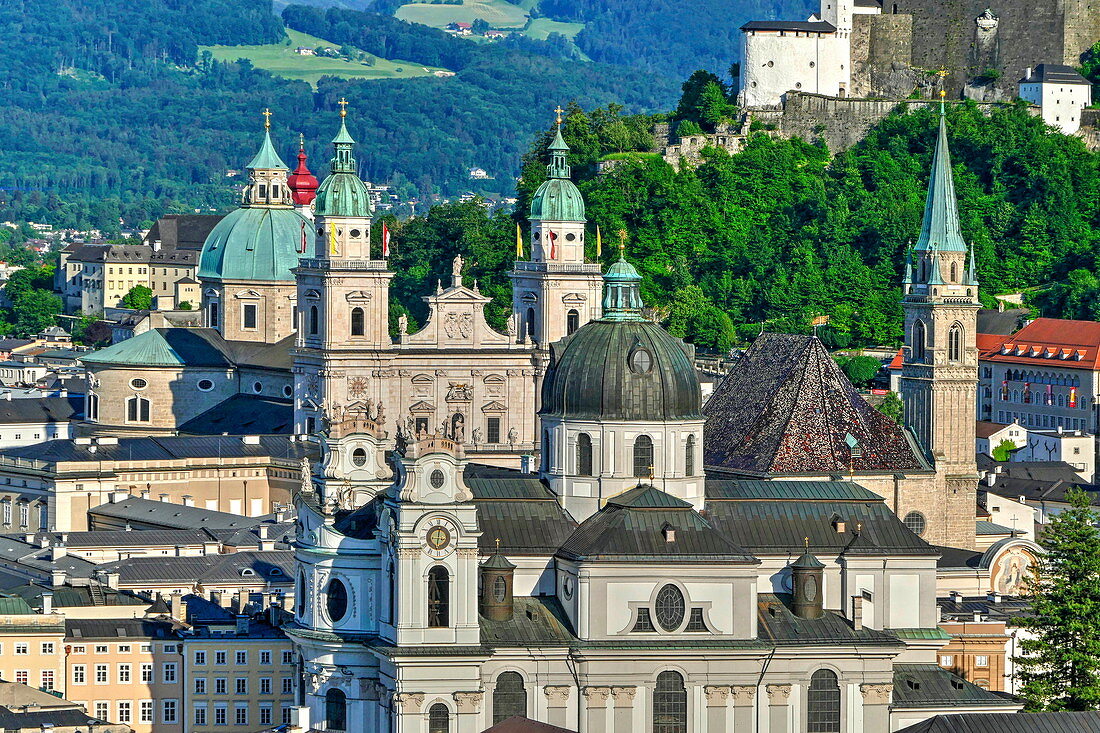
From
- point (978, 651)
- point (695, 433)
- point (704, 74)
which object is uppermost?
point (704, 74)

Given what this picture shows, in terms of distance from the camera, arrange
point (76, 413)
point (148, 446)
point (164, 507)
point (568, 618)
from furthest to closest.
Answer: point (76, 413) < point (148, 446) < point (164, 507) < point (568, 618)

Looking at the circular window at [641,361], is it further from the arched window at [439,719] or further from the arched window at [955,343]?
the arched window at [955,343]

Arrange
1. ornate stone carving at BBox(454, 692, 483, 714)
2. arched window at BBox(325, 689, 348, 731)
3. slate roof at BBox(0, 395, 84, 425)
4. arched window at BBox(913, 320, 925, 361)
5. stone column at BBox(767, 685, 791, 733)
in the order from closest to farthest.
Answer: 1. ornate stone carving at BBox(454, 692, 483, 714)
2. arched window at BBox(325, 689, 348, 731)
3. stone column at BBox(767, 685, 791, 733)
4. arched window at BBox(913, 320, 925, 361)
5. slate roof at BBox(0, 395, 84, 425)

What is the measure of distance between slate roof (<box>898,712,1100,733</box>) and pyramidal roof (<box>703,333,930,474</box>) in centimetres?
2378

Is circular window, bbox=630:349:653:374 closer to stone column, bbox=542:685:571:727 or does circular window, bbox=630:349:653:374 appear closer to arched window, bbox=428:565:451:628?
stone column, bbox=542:685:571:727

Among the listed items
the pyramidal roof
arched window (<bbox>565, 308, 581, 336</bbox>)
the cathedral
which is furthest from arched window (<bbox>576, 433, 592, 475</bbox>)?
arched window (<bbox>565, 308, 581, 336</bbox>)

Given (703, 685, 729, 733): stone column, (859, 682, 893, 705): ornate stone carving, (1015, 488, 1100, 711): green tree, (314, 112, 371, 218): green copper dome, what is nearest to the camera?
(703, 685, 729, 733): stone column

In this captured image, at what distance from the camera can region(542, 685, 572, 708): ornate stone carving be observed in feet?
249

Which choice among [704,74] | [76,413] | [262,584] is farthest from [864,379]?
[262,584]

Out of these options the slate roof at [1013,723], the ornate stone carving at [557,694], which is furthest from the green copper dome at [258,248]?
the slate roof at [1013,723]

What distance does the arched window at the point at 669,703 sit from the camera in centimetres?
7631

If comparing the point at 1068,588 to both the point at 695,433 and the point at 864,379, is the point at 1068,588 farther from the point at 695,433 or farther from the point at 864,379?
the point at 864,379

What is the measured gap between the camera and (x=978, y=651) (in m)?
87.6

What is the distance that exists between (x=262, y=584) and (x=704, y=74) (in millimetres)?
69438
